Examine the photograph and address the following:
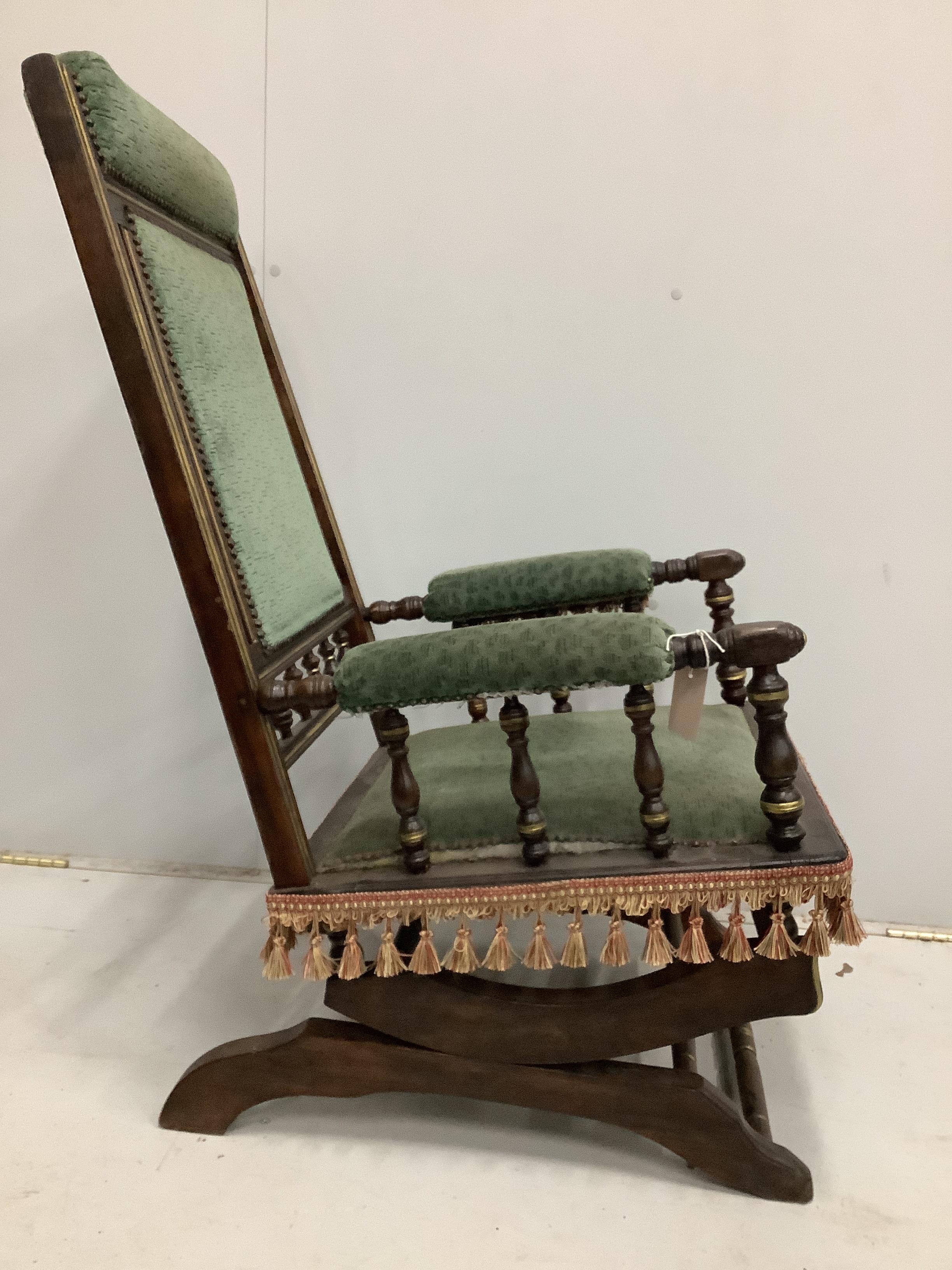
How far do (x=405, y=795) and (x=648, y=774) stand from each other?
0.27 m

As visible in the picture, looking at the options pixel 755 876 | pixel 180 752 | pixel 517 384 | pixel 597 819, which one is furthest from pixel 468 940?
pixel 180 752

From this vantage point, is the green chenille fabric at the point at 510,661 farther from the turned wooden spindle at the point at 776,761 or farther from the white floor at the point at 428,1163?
the white floor at the point at 428,1163

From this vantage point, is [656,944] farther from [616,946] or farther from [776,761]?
[776,761]

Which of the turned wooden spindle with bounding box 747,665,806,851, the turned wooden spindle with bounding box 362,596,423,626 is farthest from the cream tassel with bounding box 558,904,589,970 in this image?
the turned wooden spindle with bounding box 362,596,423,626

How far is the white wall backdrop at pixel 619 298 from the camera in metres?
1.42

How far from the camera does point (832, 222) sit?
56.4 inches

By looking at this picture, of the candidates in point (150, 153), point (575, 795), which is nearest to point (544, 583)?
point (575, 795)

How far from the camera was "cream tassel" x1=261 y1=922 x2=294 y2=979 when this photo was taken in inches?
41.7

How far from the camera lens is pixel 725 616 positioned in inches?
54.2

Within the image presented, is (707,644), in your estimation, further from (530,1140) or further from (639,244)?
(639,244)

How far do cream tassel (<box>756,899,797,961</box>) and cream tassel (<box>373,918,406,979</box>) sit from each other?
0.42 metres

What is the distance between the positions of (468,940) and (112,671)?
→ 1.23 m

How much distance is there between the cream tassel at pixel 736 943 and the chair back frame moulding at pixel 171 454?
49 cm

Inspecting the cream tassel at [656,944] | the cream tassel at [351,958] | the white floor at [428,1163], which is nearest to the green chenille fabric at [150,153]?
the cream tassel at [351,958]
